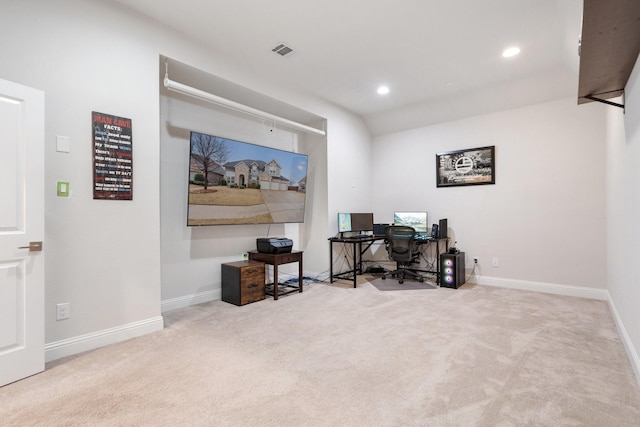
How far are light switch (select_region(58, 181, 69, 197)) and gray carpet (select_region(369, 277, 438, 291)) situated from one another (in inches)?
149

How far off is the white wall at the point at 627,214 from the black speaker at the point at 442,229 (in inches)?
81.1

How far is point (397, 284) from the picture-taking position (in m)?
4.79

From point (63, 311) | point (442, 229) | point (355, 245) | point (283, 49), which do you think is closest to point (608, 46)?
point (283, 49)

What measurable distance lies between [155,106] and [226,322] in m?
2.26

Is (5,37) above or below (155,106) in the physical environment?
above

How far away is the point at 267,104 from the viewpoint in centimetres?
438

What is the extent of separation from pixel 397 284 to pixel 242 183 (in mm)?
2803

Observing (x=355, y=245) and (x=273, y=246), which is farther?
(x=355, y=245)

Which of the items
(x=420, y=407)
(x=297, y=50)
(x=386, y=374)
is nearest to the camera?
(x=420, y=407)

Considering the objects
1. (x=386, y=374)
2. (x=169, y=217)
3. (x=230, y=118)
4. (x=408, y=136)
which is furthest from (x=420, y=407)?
(x=408, y=136)

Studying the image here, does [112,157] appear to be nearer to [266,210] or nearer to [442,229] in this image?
[266,210]

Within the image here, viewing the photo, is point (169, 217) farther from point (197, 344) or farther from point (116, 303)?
point (197, 344)

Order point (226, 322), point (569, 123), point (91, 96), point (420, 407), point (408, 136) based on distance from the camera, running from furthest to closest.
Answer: point (408, 136), point (569, 123), point (226, 322), point (91, 96), point (420, 407)

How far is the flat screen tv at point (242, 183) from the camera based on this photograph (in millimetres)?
3602
